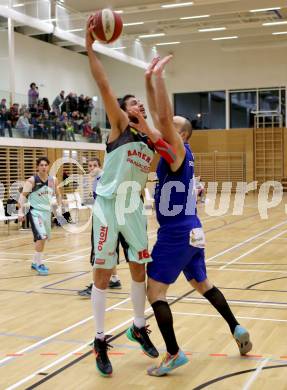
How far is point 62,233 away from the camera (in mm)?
13961

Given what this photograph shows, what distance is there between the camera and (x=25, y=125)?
18922 millimetres

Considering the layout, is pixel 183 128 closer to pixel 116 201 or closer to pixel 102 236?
pixel 116 201

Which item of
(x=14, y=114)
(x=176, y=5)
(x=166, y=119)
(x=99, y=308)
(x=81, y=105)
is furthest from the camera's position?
(x=81, y=105)

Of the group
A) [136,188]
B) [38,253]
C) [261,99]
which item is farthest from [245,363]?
[261,99]

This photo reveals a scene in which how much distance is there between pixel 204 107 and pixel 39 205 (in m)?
23.9

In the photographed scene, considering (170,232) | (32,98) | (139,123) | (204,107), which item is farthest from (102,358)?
(204,107)

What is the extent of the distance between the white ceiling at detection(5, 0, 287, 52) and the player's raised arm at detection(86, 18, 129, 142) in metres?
17.6

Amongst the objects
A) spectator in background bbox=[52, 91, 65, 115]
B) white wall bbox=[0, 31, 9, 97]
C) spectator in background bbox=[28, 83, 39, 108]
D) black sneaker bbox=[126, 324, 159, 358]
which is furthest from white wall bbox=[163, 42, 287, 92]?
black sneaker bbox=[126, 324, 159, 358]

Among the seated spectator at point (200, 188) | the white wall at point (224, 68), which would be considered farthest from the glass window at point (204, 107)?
the seated spectator at point (200, 188)

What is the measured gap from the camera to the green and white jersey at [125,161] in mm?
3926

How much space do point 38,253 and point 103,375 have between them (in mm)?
4688

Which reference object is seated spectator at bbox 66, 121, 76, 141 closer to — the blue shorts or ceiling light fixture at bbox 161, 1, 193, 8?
ceiling light fixture at bbox 161, 1, 193, 8

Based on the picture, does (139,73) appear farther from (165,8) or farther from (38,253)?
(38,253)

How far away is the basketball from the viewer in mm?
3916
